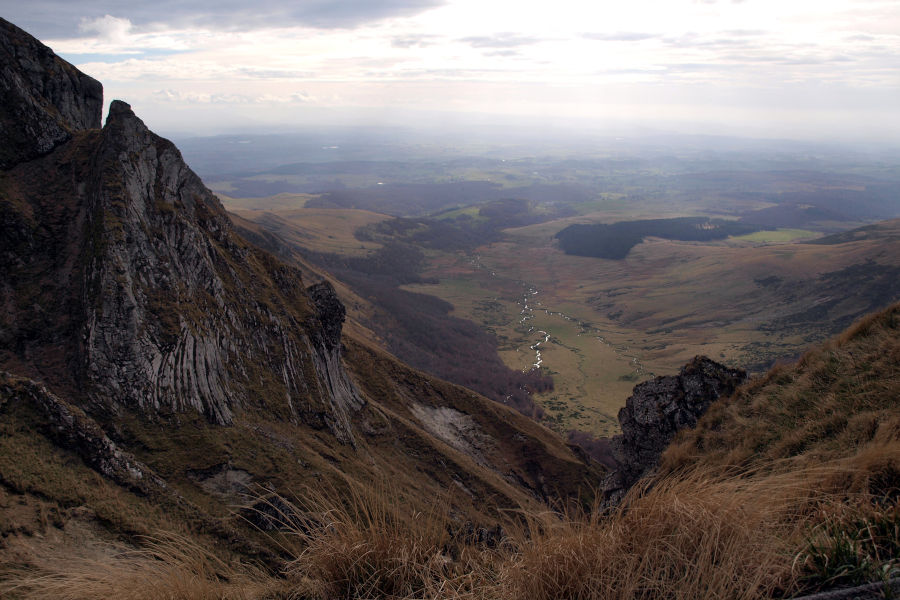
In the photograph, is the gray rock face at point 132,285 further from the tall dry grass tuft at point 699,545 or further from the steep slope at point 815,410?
the steep slope at point 815,410

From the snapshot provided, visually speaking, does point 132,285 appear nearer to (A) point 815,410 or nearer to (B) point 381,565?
(B) point 381,565

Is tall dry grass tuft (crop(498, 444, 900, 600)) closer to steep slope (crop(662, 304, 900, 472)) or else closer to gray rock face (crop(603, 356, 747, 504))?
steep slope (crop(662, 304, 900, 472))

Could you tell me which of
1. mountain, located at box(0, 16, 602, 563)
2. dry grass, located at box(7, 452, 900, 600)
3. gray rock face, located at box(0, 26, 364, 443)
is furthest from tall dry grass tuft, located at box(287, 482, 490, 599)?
gray rock face, located at box(0, 26, 364, 443)

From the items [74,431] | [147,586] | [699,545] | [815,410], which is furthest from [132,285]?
[815,410]

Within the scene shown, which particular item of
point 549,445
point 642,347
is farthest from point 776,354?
point 549,445

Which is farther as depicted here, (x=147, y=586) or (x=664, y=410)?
(x=664, y=410)

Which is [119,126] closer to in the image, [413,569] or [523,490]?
[413,569]
